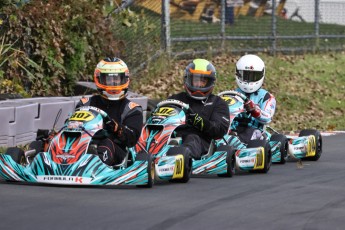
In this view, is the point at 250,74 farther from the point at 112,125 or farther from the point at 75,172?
the point at 75,172

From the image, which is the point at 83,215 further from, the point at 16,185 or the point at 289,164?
the point at 289,164

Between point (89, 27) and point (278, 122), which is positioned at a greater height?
point (89, 27)

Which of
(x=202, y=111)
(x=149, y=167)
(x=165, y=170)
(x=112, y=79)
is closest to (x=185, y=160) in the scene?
(x=165, y=170)

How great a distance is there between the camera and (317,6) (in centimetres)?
2386

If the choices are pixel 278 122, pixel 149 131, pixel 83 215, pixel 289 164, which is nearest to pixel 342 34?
pixel 278 122

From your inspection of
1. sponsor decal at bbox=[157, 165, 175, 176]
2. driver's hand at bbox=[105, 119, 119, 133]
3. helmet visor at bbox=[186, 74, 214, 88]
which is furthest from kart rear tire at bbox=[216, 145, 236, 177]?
driver's hand at bbox=[105, 119, 119, 133]

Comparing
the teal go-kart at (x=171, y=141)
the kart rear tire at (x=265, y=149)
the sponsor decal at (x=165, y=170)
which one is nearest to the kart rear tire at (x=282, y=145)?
the kart rear tire at (x=265, y=149)

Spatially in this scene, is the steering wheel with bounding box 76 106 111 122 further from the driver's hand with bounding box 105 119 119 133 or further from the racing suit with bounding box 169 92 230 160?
the racing suit with bounding box 169 92 230 160

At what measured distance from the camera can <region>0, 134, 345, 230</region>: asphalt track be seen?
7.59m

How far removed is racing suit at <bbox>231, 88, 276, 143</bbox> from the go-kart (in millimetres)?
2834

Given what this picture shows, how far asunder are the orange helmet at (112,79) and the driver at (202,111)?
0.87 meters

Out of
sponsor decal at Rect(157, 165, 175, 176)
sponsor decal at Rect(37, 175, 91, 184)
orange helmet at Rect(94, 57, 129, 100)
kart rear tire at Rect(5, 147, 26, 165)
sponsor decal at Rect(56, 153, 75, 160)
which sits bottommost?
sponsor decal at Rect(157, 165, 175, 176)

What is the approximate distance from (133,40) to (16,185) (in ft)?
31.6

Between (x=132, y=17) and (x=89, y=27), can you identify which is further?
(x=132, y=17)
